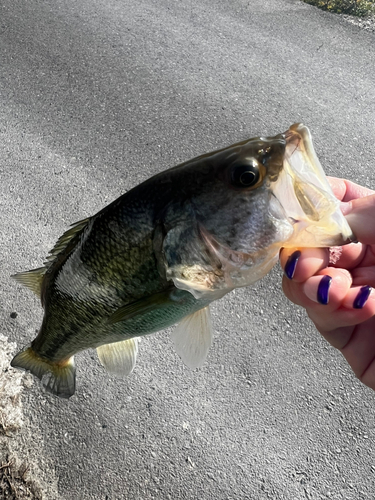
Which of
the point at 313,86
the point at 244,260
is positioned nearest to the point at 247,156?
the point at 244,260

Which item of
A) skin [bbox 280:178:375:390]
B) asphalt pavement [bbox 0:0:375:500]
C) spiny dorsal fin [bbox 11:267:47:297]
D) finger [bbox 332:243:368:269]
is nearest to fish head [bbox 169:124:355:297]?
skin [bbox 280:178:375:390]

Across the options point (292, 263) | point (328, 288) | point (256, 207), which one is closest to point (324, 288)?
point (328, 288)

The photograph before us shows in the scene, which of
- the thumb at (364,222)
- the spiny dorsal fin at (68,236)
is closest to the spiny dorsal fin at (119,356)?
the spiny dorsal fin at (68,236)

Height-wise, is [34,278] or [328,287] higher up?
[328,287]

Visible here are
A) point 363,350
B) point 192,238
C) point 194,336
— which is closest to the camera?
point 192,238

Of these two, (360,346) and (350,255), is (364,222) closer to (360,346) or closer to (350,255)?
(350,255)

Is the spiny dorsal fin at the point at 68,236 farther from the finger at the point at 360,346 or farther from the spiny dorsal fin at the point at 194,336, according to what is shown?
the finger at the point at 360,346

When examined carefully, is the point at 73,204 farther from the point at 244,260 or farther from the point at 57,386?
the point at 244,260
